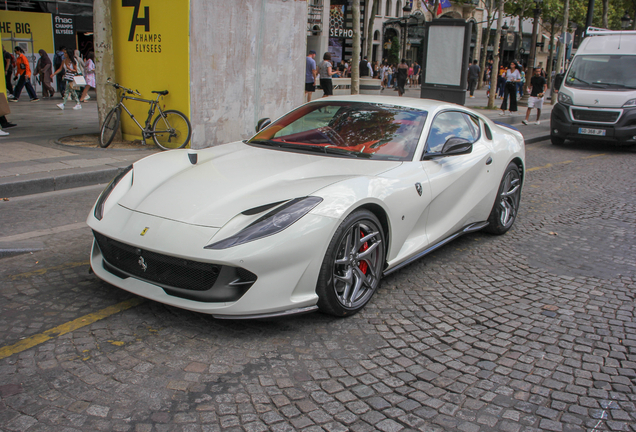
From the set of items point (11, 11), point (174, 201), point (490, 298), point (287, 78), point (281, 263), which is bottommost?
point (490, 298)

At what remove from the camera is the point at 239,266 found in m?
2.92

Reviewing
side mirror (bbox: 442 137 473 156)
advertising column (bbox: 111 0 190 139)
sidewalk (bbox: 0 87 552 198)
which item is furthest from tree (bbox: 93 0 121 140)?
side mirror (bbox: 442 137 473 156)

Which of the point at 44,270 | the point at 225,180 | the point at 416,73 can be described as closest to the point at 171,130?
the point at 44,270

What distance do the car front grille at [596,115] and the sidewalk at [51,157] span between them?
4.48ft

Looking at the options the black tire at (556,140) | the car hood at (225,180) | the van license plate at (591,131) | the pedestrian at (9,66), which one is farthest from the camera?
the pedestrian at (9,66)

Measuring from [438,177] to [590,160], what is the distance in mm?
8271

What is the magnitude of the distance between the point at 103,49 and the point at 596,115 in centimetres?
1020

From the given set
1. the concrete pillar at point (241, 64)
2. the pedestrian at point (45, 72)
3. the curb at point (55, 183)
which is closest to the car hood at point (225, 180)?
the curb at point (55, 183)

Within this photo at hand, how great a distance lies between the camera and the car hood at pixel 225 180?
127 inches

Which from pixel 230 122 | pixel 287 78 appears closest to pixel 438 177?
pixel 230 122

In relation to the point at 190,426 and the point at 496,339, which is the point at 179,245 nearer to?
the point at 190,426

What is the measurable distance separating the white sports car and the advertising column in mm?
5395

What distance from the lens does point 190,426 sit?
7.80ft

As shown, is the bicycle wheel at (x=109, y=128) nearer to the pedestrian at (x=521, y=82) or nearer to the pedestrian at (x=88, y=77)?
the pedestrian at (x=88, y=77)
